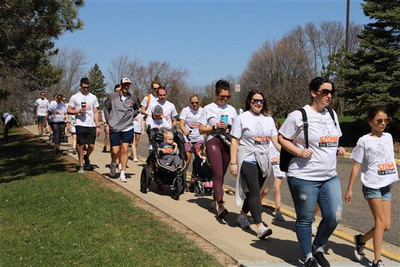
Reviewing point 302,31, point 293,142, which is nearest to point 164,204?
point 293,142

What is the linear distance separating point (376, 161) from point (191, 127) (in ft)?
15.4

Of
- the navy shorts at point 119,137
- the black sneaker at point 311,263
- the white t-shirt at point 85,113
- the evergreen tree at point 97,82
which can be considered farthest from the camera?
the evergreen tree at point 97,82

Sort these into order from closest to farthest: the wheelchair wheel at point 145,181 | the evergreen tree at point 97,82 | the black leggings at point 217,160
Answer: the black leggings at point 217,160
the wheelchair wheel at point 145,181
the evergreen tree at point 97,82

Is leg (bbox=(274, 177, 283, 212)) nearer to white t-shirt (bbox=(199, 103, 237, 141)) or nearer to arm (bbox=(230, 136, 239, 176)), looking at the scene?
white t-shirt (bbox=(199, 103, 237, 141))

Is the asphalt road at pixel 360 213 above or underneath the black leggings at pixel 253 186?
underneath

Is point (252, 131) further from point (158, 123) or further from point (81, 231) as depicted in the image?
point (158, 123)

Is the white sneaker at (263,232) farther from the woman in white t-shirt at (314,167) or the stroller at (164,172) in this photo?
the stroller at (164,172)

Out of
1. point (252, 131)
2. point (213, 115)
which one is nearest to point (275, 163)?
point (213, 115)

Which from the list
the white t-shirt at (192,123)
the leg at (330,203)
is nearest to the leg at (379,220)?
the leg at (330,203)

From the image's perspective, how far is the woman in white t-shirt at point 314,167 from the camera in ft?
14.3

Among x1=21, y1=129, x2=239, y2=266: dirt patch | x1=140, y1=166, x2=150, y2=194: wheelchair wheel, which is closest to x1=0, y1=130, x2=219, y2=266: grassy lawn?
x1=21, y1=129, x2=239, y2=266: dirt patch

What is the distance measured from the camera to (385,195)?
184 inches

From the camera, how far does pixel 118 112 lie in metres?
8.79

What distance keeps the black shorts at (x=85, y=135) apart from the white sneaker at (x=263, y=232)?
5843mm
